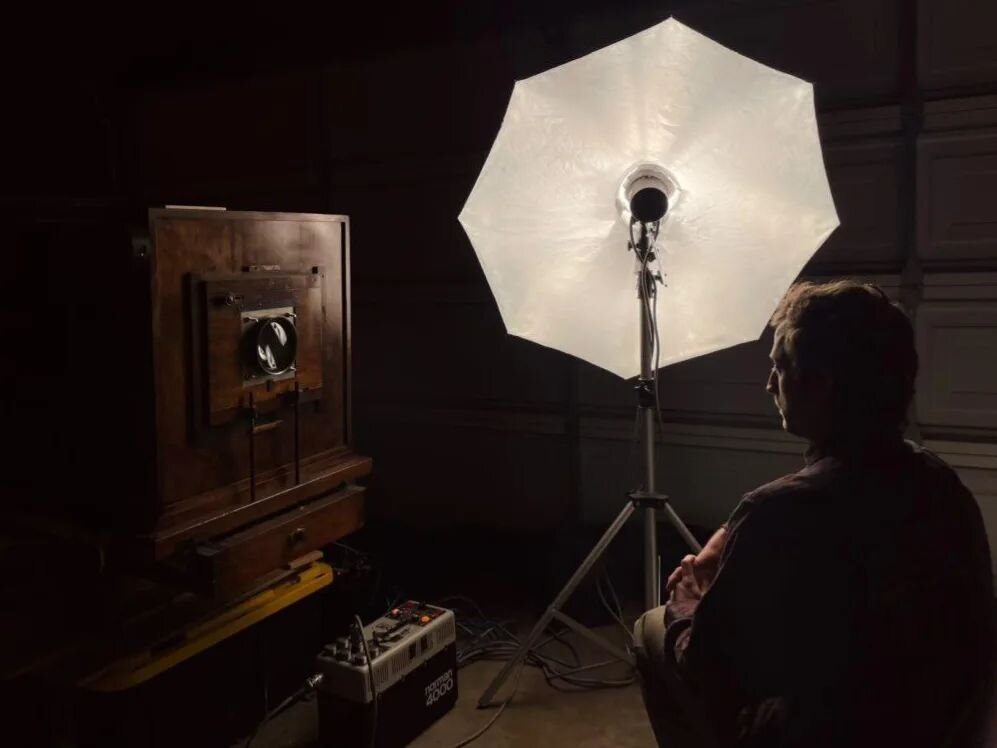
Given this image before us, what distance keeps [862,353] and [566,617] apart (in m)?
1.23

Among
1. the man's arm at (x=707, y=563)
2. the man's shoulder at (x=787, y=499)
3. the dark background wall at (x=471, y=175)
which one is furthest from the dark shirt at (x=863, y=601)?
the dark background wall at (x=471, y=175)

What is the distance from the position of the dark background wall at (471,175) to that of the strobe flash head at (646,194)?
3.54 feet

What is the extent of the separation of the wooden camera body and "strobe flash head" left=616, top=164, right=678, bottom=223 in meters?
0.71

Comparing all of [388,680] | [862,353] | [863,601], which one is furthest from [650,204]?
[388,680]

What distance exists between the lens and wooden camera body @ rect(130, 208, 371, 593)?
64.0 inches

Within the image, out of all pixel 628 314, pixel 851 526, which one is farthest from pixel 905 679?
pixel 628 314

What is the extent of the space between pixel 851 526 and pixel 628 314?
1.00m

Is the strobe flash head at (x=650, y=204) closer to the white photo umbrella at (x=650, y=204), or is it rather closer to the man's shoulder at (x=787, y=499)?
the white photo umbrella at (x=650, y=204)

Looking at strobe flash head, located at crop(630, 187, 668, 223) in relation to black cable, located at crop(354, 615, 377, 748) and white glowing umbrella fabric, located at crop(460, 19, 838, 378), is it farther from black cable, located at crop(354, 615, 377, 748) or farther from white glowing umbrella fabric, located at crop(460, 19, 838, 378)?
black cable, located at crop(354, 615, 377, 748)

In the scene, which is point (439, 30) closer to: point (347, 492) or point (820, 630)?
point (347, 492)

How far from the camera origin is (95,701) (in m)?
1.61

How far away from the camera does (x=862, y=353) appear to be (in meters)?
1.10

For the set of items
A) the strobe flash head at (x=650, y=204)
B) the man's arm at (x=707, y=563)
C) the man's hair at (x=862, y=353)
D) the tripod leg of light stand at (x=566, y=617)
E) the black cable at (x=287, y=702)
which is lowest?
the black cable at (x=287, y=702)

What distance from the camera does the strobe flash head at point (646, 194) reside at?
1.77 metres
